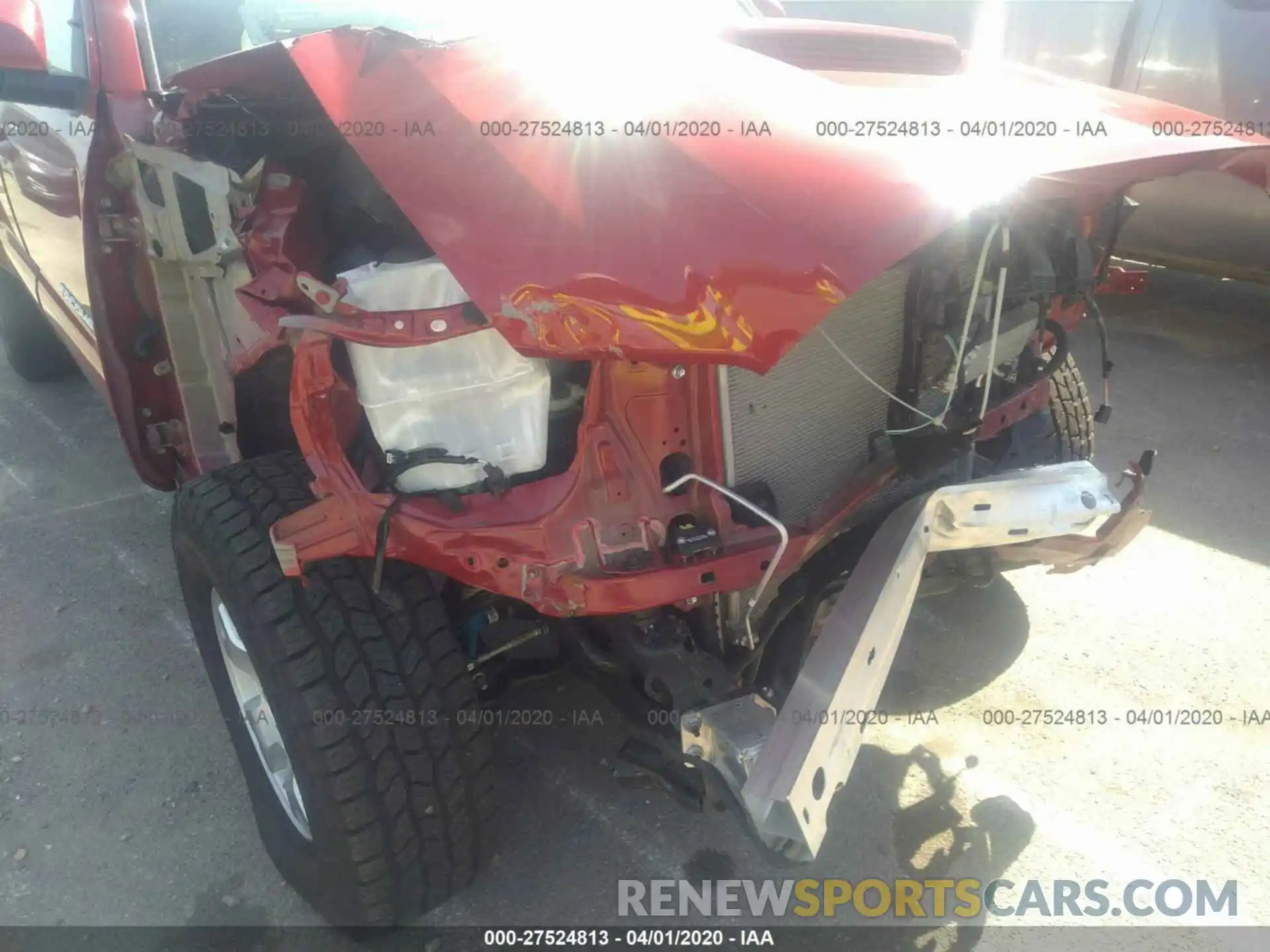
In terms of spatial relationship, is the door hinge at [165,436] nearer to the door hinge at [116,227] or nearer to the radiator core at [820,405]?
the door hinge at [116,227]

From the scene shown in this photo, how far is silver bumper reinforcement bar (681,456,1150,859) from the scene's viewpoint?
151 centimetres

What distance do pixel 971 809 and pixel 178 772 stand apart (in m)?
1.96

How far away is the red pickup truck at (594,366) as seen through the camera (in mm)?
1359

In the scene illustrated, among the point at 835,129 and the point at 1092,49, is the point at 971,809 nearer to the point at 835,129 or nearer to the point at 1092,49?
the point at 835,129

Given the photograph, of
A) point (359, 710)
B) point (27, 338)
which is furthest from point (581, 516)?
point (27, 338)

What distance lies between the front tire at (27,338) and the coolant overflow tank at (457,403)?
11.9ft

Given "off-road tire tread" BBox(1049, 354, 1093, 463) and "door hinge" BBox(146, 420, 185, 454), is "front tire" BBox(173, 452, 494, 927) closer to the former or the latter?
"door hinge" BBox(146, 420, 185, 454)

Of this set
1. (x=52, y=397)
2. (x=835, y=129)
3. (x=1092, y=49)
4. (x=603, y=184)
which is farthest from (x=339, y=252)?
(x=1092, y=49)

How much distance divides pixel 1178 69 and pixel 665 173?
4.13m

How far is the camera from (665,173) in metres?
1.38

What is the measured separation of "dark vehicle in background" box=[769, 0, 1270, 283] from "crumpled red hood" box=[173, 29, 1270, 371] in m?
2.96

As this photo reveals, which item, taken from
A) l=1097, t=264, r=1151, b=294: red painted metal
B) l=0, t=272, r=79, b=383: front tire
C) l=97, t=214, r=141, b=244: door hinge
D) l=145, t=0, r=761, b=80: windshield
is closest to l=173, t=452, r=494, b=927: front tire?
l=97, t=214, r=141, b=244: door hinge

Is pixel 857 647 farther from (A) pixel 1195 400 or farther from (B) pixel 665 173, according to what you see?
(A) pixel 1195 400

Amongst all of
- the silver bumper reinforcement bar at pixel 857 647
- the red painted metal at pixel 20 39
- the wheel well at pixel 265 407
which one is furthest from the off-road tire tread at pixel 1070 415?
the red painted metal at pixel 20 39
